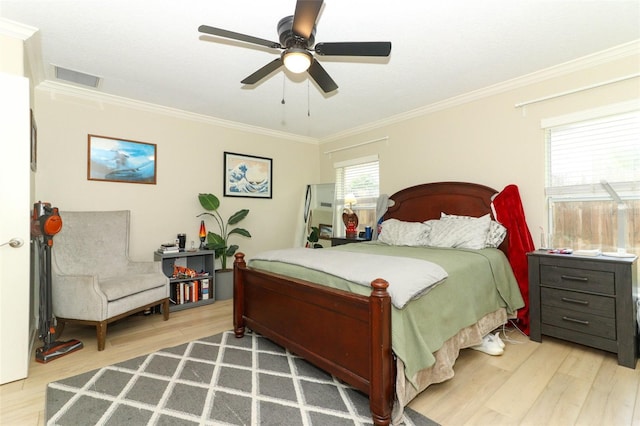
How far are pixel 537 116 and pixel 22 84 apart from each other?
447cm

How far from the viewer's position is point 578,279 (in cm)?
250

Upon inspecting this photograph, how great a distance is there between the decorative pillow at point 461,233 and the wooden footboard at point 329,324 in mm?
1722

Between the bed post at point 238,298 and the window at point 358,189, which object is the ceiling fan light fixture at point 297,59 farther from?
the window at point 358,189

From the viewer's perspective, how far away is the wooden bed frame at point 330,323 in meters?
1.63

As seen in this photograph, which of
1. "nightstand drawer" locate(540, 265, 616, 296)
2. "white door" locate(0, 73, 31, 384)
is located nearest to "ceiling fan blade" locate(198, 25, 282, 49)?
"white door" locate(0, 73, 31, 384)

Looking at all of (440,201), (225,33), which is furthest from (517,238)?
(225,33)

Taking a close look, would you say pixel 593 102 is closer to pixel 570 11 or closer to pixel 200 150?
pixel 570 11

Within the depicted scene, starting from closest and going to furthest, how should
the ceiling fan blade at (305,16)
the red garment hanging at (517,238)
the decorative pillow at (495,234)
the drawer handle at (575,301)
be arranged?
the ceiling fan blade at (305,16), the drawer handle at (575,301), the red garment hanging at (517,238), the decorative pillow at (495,234)

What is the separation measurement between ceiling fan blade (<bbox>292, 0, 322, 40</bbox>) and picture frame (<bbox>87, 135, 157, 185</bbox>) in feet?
9.64

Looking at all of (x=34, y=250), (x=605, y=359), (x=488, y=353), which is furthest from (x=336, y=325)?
(x=34, y=250)

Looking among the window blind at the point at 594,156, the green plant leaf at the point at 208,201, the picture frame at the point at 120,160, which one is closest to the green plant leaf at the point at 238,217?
the green plant leaf at the point at 208,201

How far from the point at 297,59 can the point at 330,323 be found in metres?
1.77

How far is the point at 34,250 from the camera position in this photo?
287 centimetres

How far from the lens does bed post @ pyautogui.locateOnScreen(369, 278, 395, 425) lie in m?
1.62
